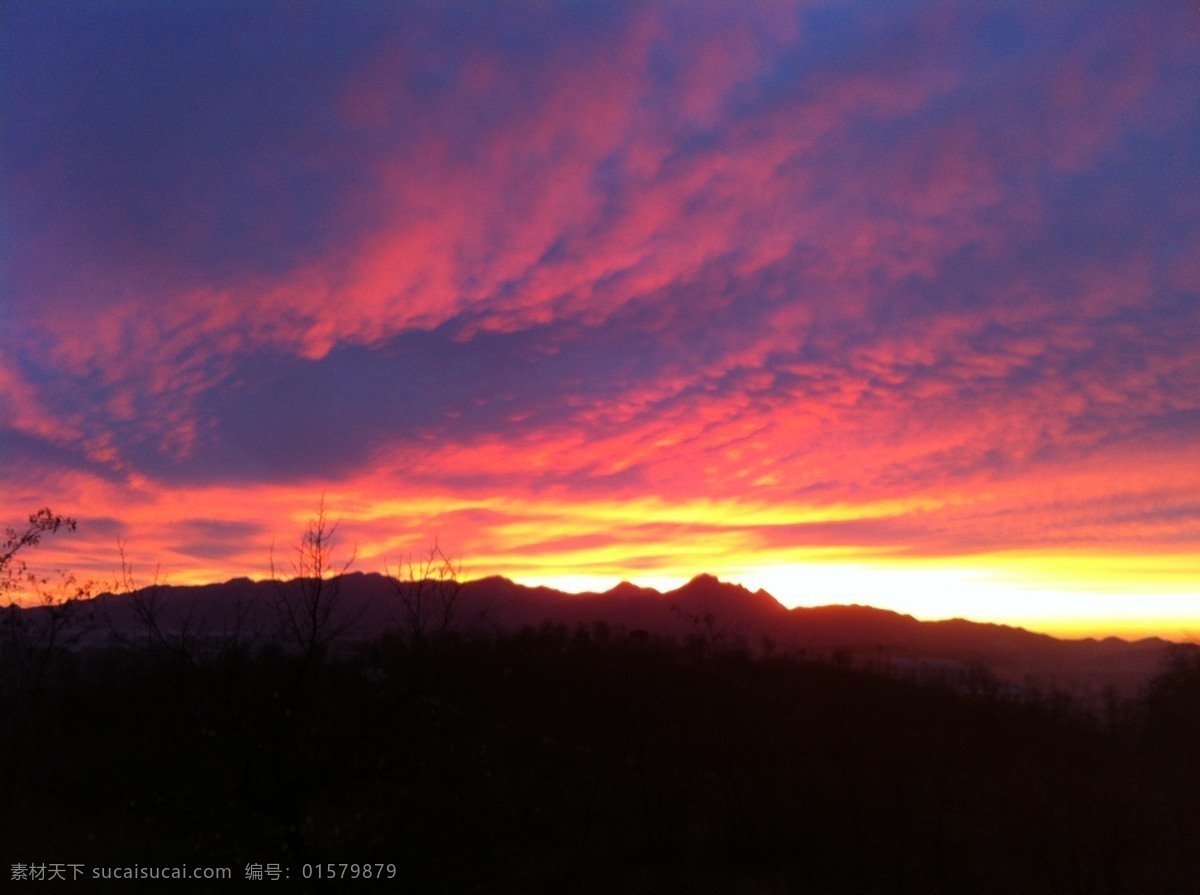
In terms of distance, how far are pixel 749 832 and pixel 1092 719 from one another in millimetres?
19095

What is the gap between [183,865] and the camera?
8773 mm

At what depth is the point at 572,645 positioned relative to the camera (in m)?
37.4

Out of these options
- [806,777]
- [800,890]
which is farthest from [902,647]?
[800,890]

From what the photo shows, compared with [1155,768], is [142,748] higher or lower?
higher

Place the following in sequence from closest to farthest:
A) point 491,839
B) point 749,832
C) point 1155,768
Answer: point 491,839 < point 749,832 < point 1155,768

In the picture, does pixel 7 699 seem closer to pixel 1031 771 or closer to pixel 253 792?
pixel 253 792

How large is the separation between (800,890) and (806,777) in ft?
17.9

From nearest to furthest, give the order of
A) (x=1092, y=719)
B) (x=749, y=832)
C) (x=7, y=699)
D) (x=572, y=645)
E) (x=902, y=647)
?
(x=7, y=699) < (x=749, y=832) < (x=1092, y=719) < (x=572, y=645) < (x=902, y=647)

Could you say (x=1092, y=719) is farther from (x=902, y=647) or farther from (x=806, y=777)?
(x=902, y=647)

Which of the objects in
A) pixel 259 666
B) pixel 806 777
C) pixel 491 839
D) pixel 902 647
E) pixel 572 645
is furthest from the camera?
pixel 902 647

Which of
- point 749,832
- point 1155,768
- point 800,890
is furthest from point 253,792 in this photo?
point 1155,768

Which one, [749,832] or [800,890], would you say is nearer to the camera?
[800,890]

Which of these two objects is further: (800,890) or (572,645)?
(572,645)

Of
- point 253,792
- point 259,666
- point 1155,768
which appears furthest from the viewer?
point 1155,768
